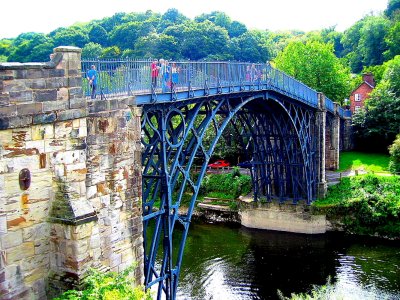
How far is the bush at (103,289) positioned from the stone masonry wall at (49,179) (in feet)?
1.02

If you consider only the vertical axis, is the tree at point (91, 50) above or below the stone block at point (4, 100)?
above

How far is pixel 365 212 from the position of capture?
3959cm

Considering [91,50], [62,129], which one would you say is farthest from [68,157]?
[91,50]

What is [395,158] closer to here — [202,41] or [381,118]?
[381,118]

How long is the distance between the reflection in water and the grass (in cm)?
1090

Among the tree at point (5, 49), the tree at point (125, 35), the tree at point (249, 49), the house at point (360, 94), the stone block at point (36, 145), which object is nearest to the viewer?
the stone block at point (36, 145)

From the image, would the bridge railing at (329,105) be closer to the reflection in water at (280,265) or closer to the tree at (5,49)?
the reflection in water at (280,265)

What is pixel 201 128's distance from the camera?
22453mm

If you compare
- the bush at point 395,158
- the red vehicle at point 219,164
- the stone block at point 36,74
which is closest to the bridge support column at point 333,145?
the bush at point 395,158

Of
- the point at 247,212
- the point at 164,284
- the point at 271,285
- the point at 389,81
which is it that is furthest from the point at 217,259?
the point at 389,81

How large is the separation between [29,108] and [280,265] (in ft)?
84.4

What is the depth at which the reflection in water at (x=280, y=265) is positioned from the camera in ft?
98.4

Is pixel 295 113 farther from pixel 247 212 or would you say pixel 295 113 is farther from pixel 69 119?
pixel 69 119

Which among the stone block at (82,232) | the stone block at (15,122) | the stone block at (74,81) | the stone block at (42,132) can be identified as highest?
the stone block at (74,81)
